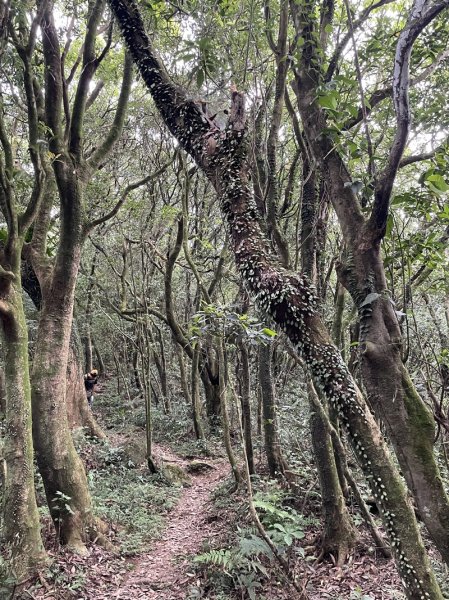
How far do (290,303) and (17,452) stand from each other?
4074 millimetres

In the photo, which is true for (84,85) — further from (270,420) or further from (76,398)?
(76,398)

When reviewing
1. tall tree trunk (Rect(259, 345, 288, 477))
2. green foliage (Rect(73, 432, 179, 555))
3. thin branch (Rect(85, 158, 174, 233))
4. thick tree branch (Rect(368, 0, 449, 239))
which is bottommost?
green foliage (Rect(73, 432, 179, 555))

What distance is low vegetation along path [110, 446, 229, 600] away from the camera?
514cm

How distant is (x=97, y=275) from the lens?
17188 mm

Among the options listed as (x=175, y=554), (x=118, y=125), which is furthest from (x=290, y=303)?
(x=118, y=125)

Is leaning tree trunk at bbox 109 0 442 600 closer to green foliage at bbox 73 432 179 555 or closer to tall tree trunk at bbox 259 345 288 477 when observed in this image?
tall tree trunk at bbox 259 345 288 477

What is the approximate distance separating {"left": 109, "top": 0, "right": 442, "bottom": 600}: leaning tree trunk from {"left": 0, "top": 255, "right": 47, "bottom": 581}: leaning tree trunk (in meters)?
3.26

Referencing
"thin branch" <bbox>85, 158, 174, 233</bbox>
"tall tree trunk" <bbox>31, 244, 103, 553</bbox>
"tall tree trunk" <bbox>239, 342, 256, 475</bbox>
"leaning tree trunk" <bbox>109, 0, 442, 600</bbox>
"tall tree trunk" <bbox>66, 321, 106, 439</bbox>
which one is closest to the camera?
"leaning tree trunk" <bbox>109, 0, 442, 600</bbox>

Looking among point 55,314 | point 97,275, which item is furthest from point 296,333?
point 97,275

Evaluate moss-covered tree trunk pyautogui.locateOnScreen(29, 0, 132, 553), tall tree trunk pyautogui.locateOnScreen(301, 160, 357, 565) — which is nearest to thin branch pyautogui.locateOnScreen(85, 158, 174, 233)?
moss-covered tree trunk pyautogui.locateOnScreen(29, 0, 132, 553)

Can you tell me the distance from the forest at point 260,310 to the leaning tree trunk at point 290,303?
0.04 ft

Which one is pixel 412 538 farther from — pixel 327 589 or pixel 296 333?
pixel 327 589

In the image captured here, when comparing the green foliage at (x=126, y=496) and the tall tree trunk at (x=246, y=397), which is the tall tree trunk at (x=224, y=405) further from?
the green foliage at (x=126, y=496)

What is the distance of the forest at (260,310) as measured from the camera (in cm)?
258
